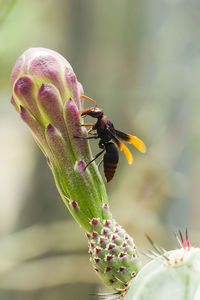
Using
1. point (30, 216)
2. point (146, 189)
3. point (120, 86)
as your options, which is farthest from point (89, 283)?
point (120, 86)

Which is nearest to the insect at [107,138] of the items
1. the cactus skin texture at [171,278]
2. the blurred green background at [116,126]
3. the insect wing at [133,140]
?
the insect wing at [133,140]

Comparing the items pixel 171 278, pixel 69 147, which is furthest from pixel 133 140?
pixel 171 278

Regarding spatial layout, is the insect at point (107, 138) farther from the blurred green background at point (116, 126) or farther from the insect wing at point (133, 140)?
the blurred green background at point (116, 126)

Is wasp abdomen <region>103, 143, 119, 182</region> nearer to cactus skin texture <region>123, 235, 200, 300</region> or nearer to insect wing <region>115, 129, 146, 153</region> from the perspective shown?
insect wing <region>115, 129, 146, 153</region>

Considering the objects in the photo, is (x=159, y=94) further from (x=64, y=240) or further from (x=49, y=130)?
(x=49, y=130)

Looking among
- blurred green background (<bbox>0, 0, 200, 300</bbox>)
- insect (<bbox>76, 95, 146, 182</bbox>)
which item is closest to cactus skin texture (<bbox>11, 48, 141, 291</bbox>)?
insect (<bbox>76, 95, 146, 182</bbox>)
